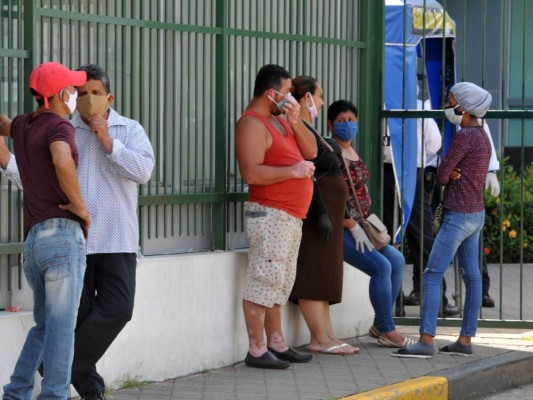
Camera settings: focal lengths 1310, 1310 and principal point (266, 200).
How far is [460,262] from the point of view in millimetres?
8328

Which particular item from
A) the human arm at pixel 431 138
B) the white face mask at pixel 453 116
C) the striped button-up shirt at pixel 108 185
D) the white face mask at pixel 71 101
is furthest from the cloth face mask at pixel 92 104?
the human arm at pixel 431 138

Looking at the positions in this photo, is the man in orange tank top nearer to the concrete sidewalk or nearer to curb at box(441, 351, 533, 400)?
the concrete sidewalk

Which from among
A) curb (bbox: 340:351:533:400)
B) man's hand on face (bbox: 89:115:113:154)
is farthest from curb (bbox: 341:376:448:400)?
man's hand on face (bbox: 89:115:113:154)

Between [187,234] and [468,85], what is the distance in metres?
1.99

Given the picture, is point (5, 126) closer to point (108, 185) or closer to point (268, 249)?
point (108, 185)

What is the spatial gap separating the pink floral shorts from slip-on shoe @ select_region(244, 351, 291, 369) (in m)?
0.30

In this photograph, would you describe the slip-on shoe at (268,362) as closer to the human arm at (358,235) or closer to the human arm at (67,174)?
the human arm at (358,235)

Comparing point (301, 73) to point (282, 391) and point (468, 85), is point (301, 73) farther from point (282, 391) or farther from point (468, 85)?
point (282, 391)

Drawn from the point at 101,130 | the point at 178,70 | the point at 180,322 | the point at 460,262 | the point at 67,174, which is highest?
the point at 178,70

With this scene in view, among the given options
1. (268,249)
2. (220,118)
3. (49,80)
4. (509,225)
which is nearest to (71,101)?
(49,80)

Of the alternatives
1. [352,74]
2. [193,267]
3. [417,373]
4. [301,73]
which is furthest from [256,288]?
[352,74]

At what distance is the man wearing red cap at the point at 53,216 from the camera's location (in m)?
5.70

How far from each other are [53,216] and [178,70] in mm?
2162

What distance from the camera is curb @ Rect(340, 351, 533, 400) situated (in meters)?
7.07
